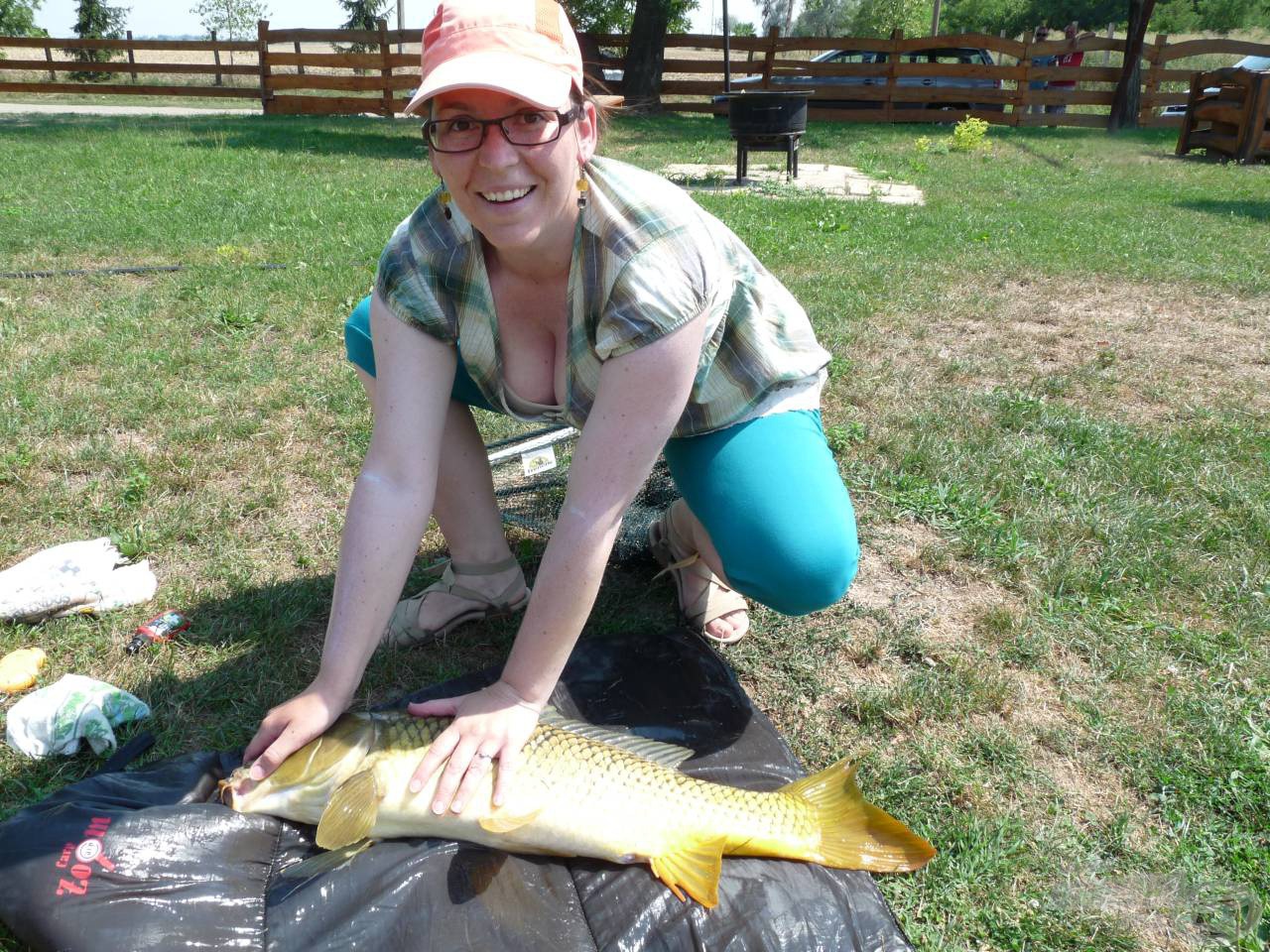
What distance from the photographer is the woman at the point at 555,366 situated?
192 centimetres

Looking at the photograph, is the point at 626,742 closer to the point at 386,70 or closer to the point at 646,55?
the point at 386,70

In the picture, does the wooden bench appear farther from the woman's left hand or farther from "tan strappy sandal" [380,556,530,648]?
the woman's left hand

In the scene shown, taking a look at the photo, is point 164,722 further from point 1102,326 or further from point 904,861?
point 1102,326

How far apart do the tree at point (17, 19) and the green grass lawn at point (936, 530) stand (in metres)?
38.5

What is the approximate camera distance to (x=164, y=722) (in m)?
2.60

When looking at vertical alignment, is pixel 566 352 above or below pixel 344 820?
above

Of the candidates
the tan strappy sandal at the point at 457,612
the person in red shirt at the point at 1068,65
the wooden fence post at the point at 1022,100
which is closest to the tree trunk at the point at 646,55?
the wooden fence post at the point at 1022,100

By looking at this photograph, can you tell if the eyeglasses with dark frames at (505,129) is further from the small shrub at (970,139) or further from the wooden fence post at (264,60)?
the wooden fence post at (264,60)

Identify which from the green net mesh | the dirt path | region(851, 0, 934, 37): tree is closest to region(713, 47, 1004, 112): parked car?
the dirt path

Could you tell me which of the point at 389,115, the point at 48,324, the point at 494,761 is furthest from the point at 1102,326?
the point at 389,115

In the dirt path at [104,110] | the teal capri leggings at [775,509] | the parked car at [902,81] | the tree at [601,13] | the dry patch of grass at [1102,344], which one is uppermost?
the tree at [601,13]

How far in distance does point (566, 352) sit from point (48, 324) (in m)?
4.45

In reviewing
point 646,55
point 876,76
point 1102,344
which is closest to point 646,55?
point 646,55

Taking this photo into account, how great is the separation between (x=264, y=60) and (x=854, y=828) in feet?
72.3
